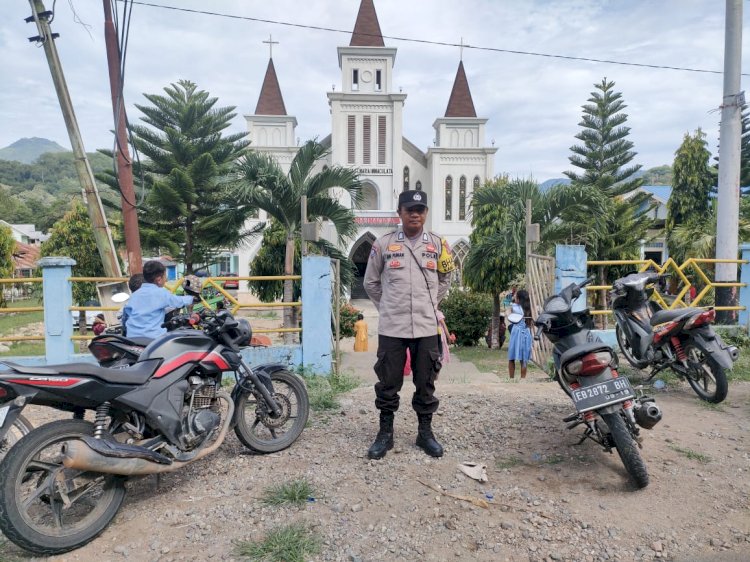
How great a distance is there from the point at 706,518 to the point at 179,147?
1554 cm

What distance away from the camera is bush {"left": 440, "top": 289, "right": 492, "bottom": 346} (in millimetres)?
12461

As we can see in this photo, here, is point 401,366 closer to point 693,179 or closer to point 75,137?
point 75,137

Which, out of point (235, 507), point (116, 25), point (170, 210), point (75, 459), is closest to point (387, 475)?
point (235, 507)

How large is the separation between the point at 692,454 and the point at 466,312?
9511 mm

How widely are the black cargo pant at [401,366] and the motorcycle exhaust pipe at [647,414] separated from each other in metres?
1.09

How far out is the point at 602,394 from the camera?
2.54 metres

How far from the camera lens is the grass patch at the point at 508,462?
2867 millimetres

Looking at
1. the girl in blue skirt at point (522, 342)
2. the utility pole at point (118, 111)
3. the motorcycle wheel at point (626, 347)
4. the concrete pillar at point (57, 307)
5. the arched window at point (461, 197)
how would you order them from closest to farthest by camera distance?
the motorcycle wheel at point (626, 347), the concrete pillar at point (57, 307), the girl in blue skirt at point (522, 342), the utility pole at point (118, 111), the arched window at point (461, 197)

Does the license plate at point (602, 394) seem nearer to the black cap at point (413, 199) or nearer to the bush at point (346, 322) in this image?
the black cap at point (413, 199)

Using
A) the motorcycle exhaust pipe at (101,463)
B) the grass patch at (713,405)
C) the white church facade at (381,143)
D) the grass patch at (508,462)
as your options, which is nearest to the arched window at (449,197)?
the white church facade at (381,143)

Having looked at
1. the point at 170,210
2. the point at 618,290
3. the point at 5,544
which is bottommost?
the point at 5,544

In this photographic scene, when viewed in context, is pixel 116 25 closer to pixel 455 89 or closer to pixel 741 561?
pixel 741 561

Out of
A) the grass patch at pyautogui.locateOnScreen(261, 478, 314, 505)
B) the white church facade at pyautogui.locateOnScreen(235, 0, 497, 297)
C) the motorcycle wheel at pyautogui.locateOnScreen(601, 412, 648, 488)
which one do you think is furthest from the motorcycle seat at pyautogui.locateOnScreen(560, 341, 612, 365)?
the white church facade at pyautogui.locateOnScreen(235, 0, 497, 297)

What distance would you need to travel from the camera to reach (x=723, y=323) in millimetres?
6305
